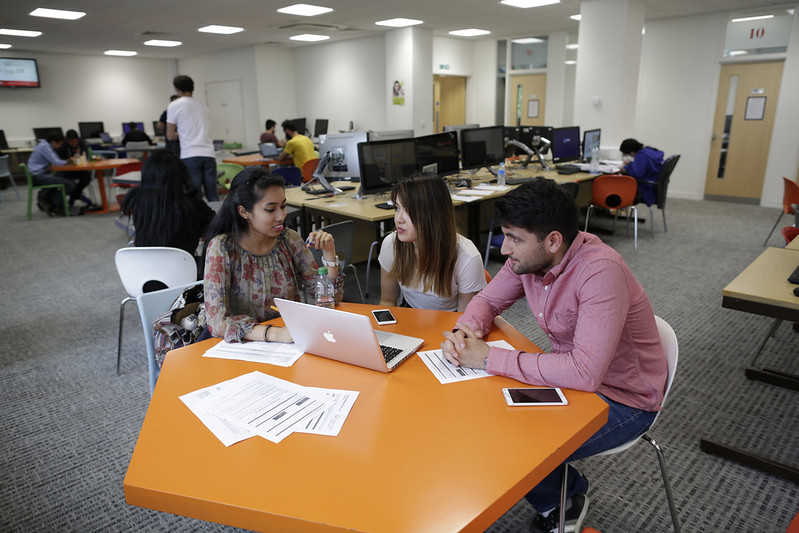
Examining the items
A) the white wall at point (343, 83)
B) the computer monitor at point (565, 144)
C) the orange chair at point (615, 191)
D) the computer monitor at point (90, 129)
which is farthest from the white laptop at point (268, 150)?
the computer monitor at point (90, 129)

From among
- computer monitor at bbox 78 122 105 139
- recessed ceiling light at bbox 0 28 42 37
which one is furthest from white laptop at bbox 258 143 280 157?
computer monitor at bbox 78 122 105 139

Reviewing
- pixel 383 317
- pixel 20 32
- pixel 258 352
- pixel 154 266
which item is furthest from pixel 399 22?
pixel 258 352

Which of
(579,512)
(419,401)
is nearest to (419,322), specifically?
(419,401)

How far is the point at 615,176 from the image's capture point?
5387 mm

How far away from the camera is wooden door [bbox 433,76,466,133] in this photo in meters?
11.5

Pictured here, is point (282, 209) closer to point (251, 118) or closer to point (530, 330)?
point (530, 330)

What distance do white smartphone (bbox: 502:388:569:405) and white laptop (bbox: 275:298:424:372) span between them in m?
0.34

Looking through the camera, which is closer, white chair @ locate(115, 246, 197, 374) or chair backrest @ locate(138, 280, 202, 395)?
chair backrest @ locate(138, 280, 202, 395)

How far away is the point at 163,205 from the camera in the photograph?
3021mm

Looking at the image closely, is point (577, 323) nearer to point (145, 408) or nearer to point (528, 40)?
point (145, 408)

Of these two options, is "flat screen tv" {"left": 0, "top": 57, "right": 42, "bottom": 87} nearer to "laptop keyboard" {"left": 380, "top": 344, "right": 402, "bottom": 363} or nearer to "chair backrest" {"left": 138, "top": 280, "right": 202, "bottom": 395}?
"chair backrest" {"left": 138, "top": 280, "right": 202, "bottom": 395}

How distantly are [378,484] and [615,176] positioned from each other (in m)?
5.12

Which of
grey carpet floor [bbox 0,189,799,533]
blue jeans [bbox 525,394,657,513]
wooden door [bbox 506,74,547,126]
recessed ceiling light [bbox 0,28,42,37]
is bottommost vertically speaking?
grey carpet floor [bbox 0,189,799,533]

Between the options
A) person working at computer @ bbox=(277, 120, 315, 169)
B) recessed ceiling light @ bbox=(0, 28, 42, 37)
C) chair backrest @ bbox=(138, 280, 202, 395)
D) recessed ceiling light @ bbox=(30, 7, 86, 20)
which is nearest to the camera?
chair backrest @ bbox=(138, 280, 202, 395)
